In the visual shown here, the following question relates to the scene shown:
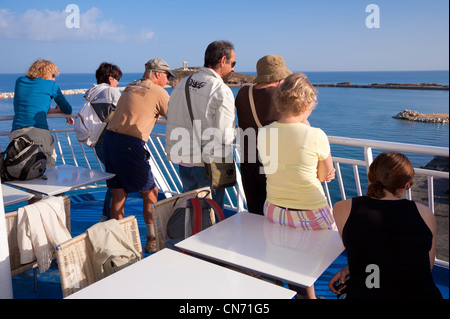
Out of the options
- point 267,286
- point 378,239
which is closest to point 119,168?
point 267,286

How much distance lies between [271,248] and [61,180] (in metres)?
1.99

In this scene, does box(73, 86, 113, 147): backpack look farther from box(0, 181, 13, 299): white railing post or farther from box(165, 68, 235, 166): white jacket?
box(0, 181, 13, 299): white railing post

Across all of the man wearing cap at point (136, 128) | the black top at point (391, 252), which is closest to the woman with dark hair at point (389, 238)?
the black top at point (391, 252)

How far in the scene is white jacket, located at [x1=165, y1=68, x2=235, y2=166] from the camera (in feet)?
7.30

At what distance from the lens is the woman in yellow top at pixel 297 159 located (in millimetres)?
1671

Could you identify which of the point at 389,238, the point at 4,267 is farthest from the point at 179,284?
the point at 4,267

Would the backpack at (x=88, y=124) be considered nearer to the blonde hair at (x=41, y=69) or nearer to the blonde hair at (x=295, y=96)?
A: the blonde hair at (x=41, y=69)

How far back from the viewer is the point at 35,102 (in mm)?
3137

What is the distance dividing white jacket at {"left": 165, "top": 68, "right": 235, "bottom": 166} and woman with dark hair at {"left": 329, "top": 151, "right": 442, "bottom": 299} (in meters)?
1.01

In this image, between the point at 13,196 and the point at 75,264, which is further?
the point at 13,196

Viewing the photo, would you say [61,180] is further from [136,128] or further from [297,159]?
[297,159]

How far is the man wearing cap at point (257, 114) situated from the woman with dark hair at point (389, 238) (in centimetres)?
87

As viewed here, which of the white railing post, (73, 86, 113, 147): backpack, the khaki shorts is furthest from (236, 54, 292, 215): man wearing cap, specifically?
the khaki shorts

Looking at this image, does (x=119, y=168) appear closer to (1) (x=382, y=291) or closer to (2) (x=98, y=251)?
(2) (x=98, y=251)
